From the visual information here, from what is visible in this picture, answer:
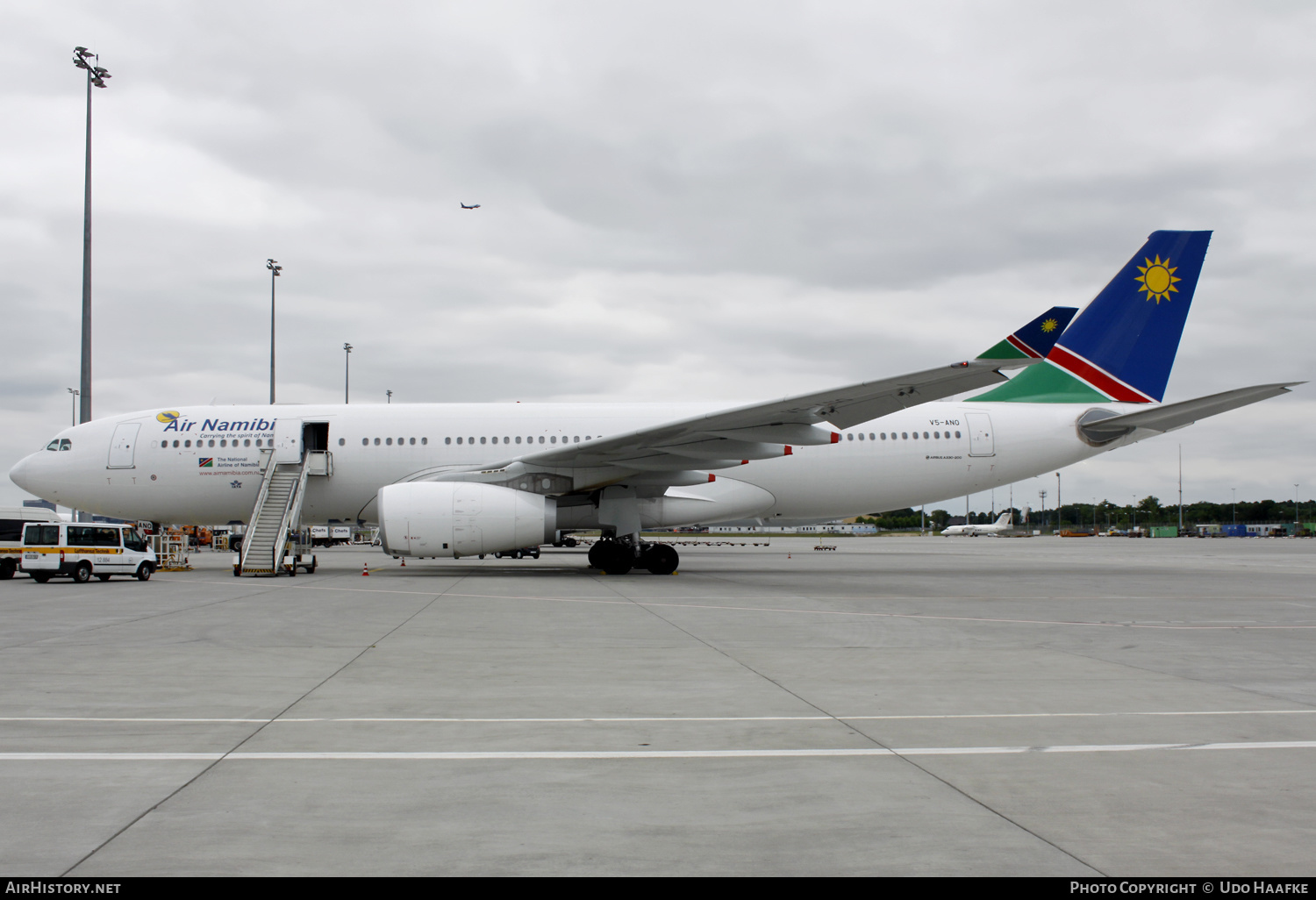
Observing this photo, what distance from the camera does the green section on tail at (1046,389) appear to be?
20.0m

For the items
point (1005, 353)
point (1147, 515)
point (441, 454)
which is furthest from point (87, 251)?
point (1147, 515)

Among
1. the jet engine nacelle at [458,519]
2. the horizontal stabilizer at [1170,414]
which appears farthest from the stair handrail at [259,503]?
the horizontal stabilizer at [1170,414]

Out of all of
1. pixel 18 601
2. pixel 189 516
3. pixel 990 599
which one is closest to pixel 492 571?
pixel 189 516

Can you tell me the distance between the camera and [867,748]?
4.43 m

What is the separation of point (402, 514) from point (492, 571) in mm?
4259

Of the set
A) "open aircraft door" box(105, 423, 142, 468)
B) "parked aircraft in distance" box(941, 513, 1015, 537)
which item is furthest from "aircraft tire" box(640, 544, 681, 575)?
"parked aircraft in distance" box(941, 513, 1015, 537)

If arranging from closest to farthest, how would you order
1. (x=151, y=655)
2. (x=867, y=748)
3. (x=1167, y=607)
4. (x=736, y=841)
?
(x=736, y=841), (x=867, y=748), (x=151, y=655), (x=1167, y=607)

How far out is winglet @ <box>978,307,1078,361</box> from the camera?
41.7 ft

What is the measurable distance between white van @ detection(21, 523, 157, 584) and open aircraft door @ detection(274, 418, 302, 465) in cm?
316

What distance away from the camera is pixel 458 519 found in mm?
16047

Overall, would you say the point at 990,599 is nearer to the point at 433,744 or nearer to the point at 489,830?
the point at 433,744

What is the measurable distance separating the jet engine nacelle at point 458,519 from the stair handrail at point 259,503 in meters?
3.33

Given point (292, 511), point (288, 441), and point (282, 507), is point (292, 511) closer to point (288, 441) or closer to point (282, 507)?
point (282, 507)

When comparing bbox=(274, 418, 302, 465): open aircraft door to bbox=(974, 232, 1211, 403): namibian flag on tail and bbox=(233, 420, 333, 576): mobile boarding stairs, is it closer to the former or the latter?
bbox=(233, 420, 333, 576): mobile boarding stairs
